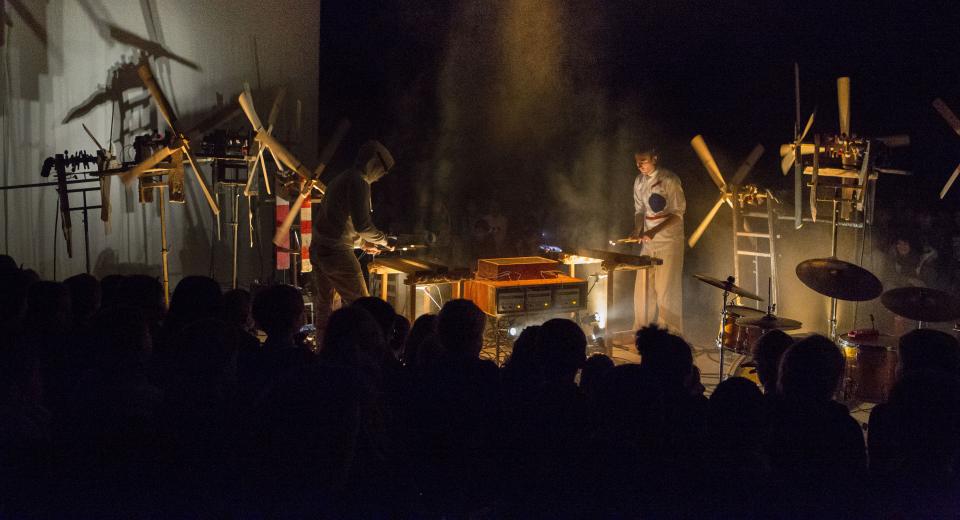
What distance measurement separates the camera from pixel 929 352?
13.5 ft

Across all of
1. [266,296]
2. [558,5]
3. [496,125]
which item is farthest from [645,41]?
[266,296]

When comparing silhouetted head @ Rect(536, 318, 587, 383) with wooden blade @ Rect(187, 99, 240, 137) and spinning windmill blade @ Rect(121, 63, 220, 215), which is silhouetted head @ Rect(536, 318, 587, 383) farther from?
wooden blade @ Rect(187, 99, 240, 137)

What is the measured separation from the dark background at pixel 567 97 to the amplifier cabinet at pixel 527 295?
3091 millimetres

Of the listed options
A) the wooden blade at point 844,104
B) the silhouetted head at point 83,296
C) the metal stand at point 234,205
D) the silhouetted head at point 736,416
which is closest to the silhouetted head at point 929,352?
the silhouetted head at point 736,416

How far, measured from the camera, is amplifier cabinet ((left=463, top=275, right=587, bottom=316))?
320 inches

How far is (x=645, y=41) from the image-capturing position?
11453 mm

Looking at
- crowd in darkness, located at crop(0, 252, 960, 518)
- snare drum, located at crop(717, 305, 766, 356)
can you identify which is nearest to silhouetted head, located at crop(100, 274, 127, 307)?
crowd in darkness, located at crop(0, 252, 960, 518)

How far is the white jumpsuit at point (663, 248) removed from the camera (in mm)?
9609

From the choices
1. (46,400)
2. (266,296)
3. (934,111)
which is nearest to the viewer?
(46,400)

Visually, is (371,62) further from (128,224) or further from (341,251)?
(341,251)

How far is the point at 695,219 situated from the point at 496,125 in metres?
Result: 3.21

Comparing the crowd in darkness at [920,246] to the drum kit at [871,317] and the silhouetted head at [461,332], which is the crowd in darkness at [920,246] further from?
the silhouetted head at [461,332]

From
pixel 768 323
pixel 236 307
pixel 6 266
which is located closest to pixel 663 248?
pixel 768 323

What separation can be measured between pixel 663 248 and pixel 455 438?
6.75m
